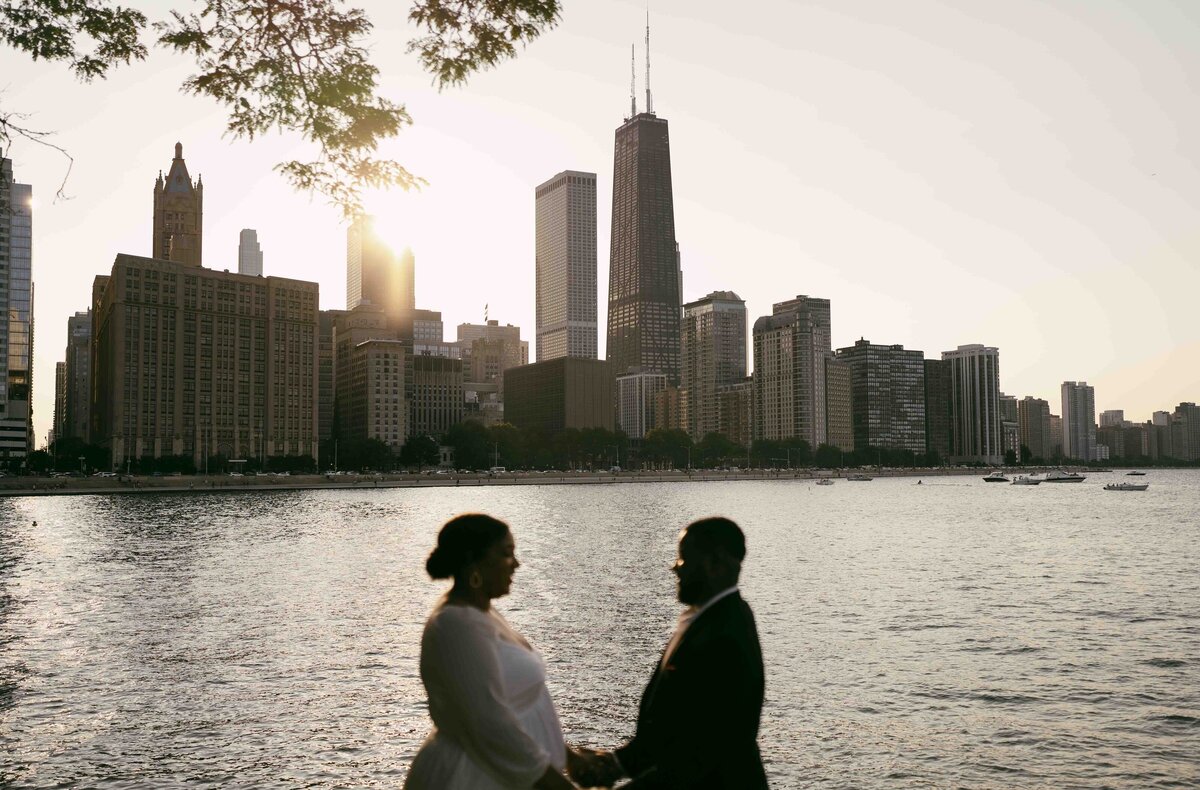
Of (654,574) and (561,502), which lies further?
(561,502)

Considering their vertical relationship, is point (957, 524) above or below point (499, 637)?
below

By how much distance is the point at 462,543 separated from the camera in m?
5.50

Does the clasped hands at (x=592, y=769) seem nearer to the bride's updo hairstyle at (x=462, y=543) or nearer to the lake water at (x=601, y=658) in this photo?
the bride's updo hairstyle at (x=462, y=543)

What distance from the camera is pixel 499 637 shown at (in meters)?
5.28

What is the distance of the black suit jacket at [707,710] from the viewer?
594cm

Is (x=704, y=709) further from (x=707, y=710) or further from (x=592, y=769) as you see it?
(x=592, y=769)

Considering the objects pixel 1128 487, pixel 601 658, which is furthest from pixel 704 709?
pixel 1128 487

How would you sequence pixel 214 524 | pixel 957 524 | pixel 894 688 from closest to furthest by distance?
pixel 894 688
pixel 214 524
pixel 957 524

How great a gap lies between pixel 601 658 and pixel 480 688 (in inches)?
920

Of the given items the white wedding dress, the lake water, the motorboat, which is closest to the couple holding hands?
the white wedding dress

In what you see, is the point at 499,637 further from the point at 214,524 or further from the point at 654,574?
the point at 214,524

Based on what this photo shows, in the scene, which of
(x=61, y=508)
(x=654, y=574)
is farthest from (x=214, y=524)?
(x=654, y=574)

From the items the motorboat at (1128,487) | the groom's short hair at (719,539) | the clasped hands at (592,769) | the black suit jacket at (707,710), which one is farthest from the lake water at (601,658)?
the motorboat at (1128,487)

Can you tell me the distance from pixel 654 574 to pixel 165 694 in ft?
96.6
